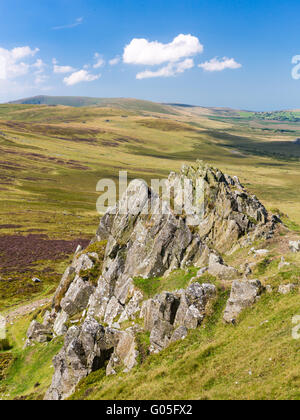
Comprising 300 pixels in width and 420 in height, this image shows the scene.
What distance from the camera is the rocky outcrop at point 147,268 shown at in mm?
26438

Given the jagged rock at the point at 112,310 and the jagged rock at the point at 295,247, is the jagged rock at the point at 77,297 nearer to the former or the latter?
the jagged rock at the point at 112,310

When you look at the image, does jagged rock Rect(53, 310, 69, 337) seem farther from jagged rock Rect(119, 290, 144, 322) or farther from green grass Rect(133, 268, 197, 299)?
green grass Rect(133, 268, 197, 299)

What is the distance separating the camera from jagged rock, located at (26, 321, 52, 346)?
4166cm

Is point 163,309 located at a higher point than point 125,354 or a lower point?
higher

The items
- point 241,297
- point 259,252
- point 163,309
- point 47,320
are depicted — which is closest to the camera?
point 241,297

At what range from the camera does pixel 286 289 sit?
79.1 feet

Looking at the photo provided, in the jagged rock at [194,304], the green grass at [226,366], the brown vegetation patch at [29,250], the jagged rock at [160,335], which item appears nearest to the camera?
the green grass at [226,366]

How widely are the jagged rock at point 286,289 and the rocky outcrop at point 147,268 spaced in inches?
82.2


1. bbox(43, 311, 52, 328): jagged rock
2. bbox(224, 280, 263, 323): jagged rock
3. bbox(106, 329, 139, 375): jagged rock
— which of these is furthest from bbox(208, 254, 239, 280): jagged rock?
bbox(43, 311, 52, 328): jagged rock

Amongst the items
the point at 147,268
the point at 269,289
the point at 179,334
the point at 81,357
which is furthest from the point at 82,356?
the point at 269,289

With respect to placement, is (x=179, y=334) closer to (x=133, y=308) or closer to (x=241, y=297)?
(x=241, y=297)

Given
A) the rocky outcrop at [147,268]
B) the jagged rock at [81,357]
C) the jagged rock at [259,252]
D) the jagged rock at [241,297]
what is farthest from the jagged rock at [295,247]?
the jagged rock at [81,357]

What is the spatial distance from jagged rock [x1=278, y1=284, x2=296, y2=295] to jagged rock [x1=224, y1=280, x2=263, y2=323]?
1573mm

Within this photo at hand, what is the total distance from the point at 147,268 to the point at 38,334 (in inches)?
772
